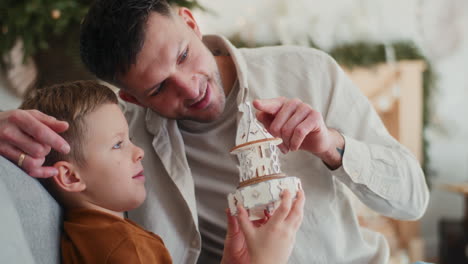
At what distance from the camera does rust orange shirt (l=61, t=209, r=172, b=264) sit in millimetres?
956

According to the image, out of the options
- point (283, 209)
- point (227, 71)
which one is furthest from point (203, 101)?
point (283, 209)

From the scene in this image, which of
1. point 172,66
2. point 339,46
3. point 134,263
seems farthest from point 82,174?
point 339,46

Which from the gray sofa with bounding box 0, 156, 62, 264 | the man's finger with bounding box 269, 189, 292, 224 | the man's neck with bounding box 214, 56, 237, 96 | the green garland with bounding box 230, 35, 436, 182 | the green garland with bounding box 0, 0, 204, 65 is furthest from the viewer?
the green garland with bounding box 230, 35, 436, 182

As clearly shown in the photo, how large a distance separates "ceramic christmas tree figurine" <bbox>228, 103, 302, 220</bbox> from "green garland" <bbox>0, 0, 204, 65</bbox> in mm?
1493

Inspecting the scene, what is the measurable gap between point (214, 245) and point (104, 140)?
0.52 metres

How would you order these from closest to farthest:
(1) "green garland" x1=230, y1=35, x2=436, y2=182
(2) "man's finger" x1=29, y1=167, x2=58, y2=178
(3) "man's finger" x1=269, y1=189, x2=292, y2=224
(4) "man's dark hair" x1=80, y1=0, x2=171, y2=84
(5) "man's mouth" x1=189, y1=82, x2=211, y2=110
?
(3) "man's finger" x1=269, y1=189, x2=292, y2=224 → (2) "man's finger" x1=29, y1=167, x2=58, y2=178 → (4) "man's dark hair" x1=80, y1=0, x2=171, y2=84 → (5) "man's mouth" x1=189, y1=82, x2=211, y2=110 → (1) "green garland" x1=230, y1=35, x2=436, y2=182

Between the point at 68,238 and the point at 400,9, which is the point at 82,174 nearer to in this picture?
the point at 68,238

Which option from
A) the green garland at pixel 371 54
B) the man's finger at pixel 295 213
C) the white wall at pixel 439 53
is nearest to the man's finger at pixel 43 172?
the man's finger at pixel 295 213

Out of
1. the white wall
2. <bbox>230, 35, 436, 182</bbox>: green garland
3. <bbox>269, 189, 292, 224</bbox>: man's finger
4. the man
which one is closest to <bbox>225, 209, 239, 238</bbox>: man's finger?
<bbox>269, 189, 292, 224</bbox>: man's finger

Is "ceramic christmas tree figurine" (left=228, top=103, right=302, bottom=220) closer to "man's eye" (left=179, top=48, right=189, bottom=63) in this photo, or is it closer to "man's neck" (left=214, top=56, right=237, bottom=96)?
"man's eye" (left=179, top=48, right=189, bottom=63)

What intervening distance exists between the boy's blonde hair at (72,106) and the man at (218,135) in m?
0.14

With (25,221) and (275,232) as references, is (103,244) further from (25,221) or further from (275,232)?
(275,232)

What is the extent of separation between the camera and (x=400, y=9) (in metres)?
3.78

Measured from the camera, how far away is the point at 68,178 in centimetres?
106
